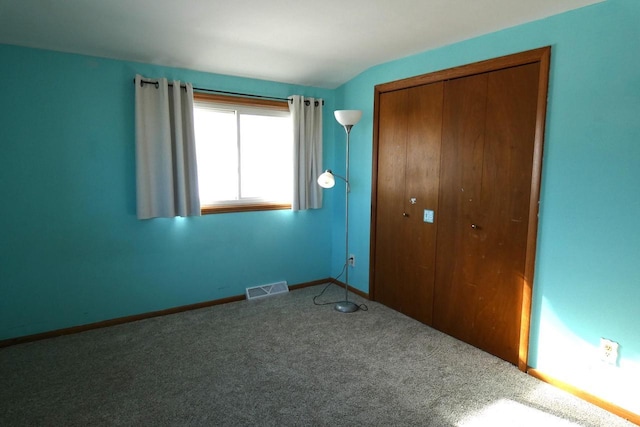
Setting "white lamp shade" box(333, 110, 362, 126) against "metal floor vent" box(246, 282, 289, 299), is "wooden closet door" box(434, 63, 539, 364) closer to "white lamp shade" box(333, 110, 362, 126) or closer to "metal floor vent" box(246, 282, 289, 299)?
"white lamp shade" box(333, 110, 362, 126)

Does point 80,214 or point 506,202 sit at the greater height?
point 506,202

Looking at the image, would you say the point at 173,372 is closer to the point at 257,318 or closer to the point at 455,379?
the point at 257,318

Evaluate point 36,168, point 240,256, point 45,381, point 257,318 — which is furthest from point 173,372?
point 36,168

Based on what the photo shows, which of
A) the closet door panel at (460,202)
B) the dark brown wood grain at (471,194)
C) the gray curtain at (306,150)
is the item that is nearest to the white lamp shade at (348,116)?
the dark brown wood grain at (471,194)

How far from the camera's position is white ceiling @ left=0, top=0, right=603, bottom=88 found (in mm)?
2279

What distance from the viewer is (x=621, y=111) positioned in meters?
2.03

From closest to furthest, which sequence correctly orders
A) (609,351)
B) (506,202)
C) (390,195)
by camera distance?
(609,351) < (506,202) < (390,195)

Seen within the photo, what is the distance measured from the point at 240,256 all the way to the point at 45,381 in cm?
186

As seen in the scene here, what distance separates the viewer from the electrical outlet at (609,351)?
2.11 m

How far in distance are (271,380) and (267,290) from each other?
1622 mm

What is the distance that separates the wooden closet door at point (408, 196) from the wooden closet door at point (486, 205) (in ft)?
0.41

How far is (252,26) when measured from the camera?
8.66ft

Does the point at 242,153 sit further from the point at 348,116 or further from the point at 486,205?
the point at 486,205

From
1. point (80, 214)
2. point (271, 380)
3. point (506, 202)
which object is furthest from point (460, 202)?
point (80, 214)
